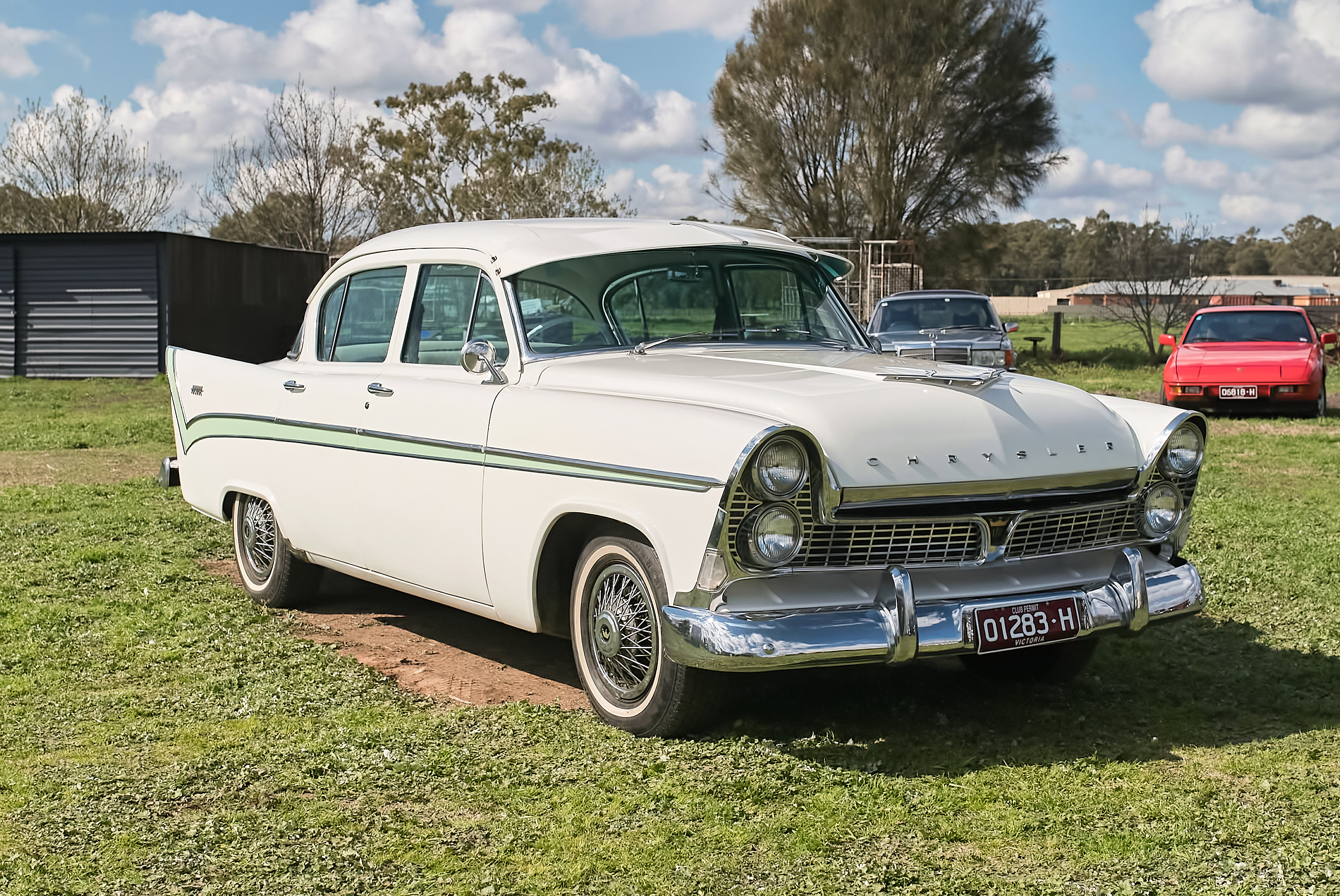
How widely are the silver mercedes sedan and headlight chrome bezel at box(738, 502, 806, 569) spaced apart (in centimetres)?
1310

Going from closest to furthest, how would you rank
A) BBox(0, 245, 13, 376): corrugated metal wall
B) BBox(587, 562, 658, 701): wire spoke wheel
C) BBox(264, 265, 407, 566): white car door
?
BBox(587, 562, 658, 701): wire spoke wheel < BBox(264, 265, 407, 566): white car door < BBox(0, 245, 13, 376): corrugated metal wall

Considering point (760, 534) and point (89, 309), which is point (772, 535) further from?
point (89, 309)

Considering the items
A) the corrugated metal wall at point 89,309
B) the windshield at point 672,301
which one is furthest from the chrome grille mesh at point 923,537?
the corrugated metal wall at point 89,309

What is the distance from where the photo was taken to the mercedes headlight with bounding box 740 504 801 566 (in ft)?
13.6

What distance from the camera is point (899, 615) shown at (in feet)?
13.8

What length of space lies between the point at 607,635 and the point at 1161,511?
2.17 meters

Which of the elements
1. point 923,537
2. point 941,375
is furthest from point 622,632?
point 941,375

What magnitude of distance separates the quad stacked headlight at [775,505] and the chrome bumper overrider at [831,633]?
20cm

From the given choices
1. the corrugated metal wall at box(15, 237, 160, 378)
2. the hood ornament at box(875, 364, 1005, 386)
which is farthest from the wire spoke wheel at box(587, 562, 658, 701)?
the corrugated metal wall at box(15, 237, 160, 378)

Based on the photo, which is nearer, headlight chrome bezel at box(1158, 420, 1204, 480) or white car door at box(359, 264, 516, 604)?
headlight chrome bezel at box(1158, 420, 1204, 480)

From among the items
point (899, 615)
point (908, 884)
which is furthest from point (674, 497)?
point (908, 884)

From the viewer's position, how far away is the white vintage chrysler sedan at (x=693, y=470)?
4.20m

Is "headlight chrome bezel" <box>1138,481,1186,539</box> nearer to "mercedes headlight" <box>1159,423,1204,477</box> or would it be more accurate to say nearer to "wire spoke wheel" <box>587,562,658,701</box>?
"mercedes headlight" <box>1159,423,1204,477</box>

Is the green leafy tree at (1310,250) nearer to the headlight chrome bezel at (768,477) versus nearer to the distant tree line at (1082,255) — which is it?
the distant tree line at (1082,255)
